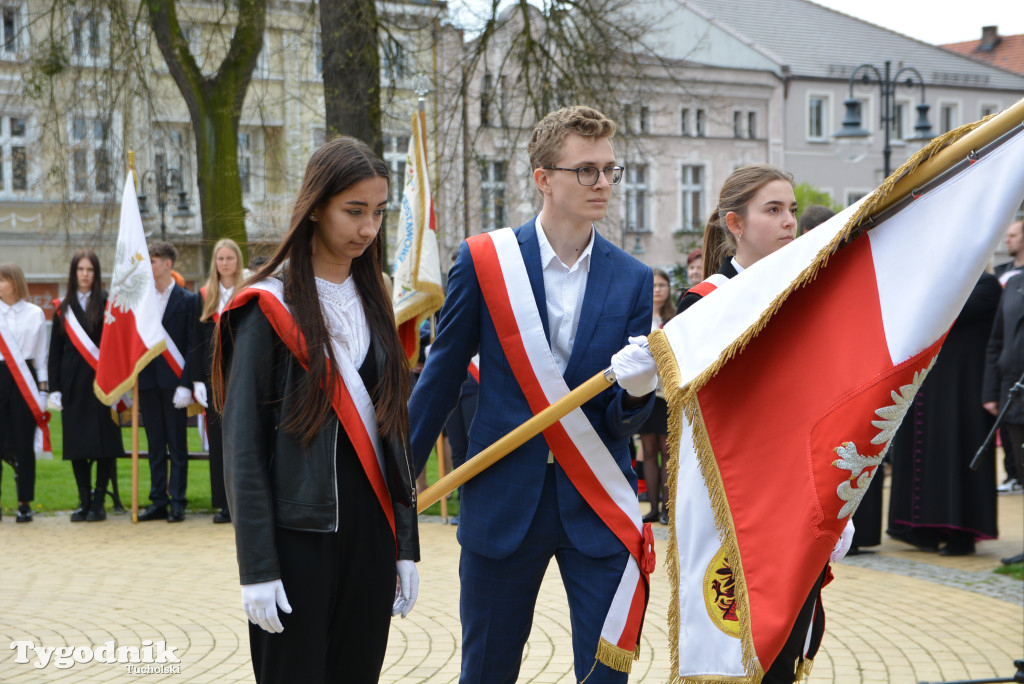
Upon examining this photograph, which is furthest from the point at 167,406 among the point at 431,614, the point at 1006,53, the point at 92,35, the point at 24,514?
the point at 1006,53

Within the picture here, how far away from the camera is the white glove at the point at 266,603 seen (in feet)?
9.23

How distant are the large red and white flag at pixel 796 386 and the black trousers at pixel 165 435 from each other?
7297 mm

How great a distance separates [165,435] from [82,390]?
84cm

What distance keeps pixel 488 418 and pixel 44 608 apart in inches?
166

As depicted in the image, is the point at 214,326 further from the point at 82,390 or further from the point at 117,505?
the point at 117,505

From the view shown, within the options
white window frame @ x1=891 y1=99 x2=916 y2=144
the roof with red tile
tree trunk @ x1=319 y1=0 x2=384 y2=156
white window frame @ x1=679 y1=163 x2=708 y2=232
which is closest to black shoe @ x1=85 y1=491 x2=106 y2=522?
tree trunk @ x1=319 y1=0 x2=384 y2=156

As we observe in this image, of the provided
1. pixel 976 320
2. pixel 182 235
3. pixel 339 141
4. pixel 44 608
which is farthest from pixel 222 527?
pixel 182 235

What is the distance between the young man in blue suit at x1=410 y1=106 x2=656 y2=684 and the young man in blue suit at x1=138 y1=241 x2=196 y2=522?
21.8 ft

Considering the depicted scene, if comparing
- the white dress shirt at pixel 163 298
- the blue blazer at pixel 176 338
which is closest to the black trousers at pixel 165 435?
the blue blazer at pixel 176 338

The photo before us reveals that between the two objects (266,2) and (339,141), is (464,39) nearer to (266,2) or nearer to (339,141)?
(266,2)

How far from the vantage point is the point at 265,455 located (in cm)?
295

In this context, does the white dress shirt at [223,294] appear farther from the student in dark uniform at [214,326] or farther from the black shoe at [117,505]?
the black shoe at [117,505]

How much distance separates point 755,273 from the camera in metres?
3.10

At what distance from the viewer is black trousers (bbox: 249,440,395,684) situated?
2949mm
